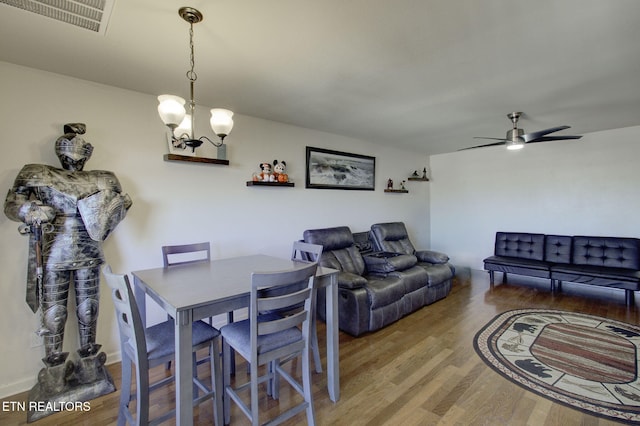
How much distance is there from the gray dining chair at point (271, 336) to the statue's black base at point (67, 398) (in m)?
1.06

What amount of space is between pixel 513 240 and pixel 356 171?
116 inches

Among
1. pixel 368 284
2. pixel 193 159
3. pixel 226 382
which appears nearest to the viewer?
pixel 226 382

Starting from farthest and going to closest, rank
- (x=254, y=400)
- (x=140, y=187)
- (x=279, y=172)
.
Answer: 1. (x=279, y=172)
2. (x=140, y=187)
3. (x=254, y=400)

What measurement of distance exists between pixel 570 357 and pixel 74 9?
14.3ft

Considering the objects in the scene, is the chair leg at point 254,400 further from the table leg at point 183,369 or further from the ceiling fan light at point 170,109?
the ceiling fan light at point 170,109

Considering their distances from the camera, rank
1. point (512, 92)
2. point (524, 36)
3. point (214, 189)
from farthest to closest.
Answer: point (214, 189), point (512, 92), point (524, 36)

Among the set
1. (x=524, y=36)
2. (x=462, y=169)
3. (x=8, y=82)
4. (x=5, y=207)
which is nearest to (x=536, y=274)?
(x=462, y=169)

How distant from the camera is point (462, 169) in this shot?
5.82 meters

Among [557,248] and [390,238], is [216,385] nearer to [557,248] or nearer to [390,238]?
[390,238]

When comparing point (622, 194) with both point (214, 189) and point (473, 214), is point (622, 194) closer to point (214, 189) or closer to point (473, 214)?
point (473, 214)

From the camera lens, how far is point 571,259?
172 inches

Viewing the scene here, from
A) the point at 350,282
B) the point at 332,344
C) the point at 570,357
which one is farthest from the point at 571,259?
the point at 332,344

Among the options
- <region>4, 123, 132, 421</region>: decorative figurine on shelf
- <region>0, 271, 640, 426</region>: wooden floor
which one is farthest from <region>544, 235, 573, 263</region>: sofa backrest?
<region>4, 123, 132, 421</region>: decorative figurine on shelf

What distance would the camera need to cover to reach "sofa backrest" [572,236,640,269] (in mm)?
3955
